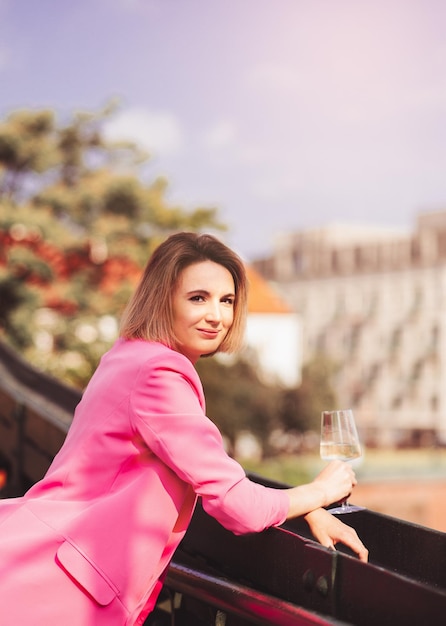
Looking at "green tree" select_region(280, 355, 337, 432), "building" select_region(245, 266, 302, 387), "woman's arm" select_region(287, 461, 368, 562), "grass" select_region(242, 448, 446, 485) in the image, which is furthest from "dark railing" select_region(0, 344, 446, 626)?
"building" select_region(245, 266, 302, 387)

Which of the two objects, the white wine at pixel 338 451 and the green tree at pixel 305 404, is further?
the green tree at pixel 305 404

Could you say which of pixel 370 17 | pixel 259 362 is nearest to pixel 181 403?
pixel 259 362

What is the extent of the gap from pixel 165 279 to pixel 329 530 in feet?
1.96

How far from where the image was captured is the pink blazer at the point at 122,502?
1787mm

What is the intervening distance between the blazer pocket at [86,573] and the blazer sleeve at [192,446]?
22cm

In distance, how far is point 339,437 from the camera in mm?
2477

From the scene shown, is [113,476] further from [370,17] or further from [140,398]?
[370,17]

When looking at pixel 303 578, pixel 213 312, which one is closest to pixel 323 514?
pixel 303 578

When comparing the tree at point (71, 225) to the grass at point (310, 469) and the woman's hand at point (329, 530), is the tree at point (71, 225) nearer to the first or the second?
the grass at point (310, 469)

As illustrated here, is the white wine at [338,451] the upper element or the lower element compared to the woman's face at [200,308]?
lower

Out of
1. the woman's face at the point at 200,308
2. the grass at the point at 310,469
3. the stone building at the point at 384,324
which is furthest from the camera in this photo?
the stone building at the point at 384,324

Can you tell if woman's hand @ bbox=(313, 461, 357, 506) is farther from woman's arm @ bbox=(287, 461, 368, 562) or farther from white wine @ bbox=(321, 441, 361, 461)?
white wine @ bbox=(321, 441, 361, 461)

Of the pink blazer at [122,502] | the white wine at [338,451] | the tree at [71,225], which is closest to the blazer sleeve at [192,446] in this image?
the pink blazer at [122,502]

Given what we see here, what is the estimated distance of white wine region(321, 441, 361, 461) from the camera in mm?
2457
